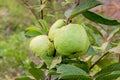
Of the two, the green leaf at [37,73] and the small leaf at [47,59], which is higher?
the small leaf at [47,59]

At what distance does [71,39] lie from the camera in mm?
981

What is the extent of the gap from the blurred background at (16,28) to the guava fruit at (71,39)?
7.21 feet

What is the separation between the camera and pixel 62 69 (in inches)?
39.8

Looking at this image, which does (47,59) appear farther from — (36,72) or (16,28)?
(16,28)

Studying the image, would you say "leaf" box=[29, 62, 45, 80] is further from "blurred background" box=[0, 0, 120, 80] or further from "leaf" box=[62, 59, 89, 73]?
"blurred background" box=[0, 0, 120, 80]

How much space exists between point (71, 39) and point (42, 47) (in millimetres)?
107

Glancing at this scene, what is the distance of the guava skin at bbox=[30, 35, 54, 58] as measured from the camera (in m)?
Result: 1.05

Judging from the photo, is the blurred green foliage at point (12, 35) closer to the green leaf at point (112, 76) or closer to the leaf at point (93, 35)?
the leaf at point (93, 35)

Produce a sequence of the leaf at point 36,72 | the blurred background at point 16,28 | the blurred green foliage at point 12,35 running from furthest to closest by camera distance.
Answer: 1. the blurred green foliage at point 12,35
2. the blurred background at point 16,28
3. the leaf at point 36,72

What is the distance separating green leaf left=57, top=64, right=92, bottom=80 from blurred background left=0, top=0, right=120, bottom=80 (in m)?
2.17

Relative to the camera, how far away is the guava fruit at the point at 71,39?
0.98 metres

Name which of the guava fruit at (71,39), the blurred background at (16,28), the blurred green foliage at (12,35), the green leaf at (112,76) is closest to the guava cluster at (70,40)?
the guava fruit at (71,39)

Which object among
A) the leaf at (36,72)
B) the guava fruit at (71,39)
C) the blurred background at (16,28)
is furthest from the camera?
the blurred background at (16,28)

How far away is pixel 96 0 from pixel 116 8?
2588mm
